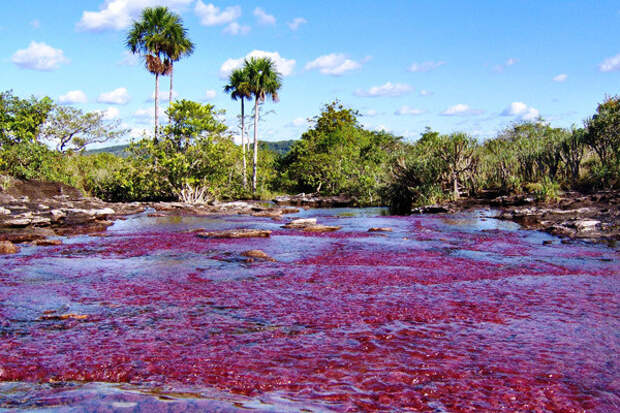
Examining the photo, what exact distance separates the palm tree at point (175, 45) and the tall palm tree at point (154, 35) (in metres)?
0.11

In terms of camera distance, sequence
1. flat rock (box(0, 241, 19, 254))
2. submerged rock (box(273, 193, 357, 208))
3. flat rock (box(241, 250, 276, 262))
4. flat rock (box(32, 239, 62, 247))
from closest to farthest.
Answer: flat rock (box(241, 250, 276, 262))
flat rock (box(0, 241, 19, 254))
flat rock (box(32, 239, 62, 247))
submerged rock (box(273, 193, 357, 208))

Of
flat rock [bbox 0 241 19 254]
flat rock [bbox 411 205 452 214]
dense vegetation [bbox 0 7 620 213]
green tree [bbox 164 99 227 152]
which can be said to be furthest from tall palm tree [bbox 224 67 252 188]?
flat rock [bbox 0 241 19 254]

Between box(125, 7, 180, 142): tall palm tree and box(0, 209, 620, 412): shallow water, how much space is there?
32.5 meters

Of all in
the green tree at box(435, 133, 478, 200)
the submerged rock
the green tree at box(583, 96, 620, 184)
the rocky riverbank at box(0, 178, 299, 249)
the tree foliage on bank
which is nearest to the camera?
the rocky riverbank at box(0, 178, 299, 249)

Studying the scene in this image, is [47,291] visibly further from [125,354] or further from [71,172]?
[71,172]

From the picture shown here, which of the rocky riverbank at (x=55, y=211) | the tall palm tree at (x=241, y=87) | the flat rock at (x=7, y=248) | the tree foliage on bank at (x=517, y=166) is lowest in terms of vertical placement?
the flat rock at (x=7, y=248)

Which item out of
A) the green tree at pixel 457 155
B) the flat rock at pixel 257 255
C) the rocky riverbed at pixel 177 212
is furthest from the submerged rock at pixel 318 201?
the flat rock at pixel 257 255

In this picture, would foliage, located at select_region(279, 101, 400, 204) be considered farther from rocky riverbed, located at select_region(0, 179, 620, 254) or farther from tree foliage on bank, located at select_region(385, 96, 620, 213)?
rocky riverbed, located at select_region(0, 179, 620, 254)

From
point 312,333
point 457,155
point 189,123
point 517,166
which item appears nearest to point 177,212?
point 189,123

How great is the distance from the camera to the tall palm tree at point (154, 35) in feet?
137

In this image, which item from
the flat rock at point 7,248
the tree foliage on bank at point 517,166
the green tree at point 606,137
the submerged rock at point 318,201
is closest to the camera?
the flat rock at point 7,248

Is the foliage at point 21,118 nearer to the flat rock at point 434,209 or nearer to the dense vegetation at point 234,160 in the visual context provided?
the dense vegetation at point 234,160

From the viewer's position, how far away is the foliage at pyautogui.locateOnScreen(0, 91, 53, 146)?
32.8 metres

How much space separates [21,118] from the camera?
1421 inches
